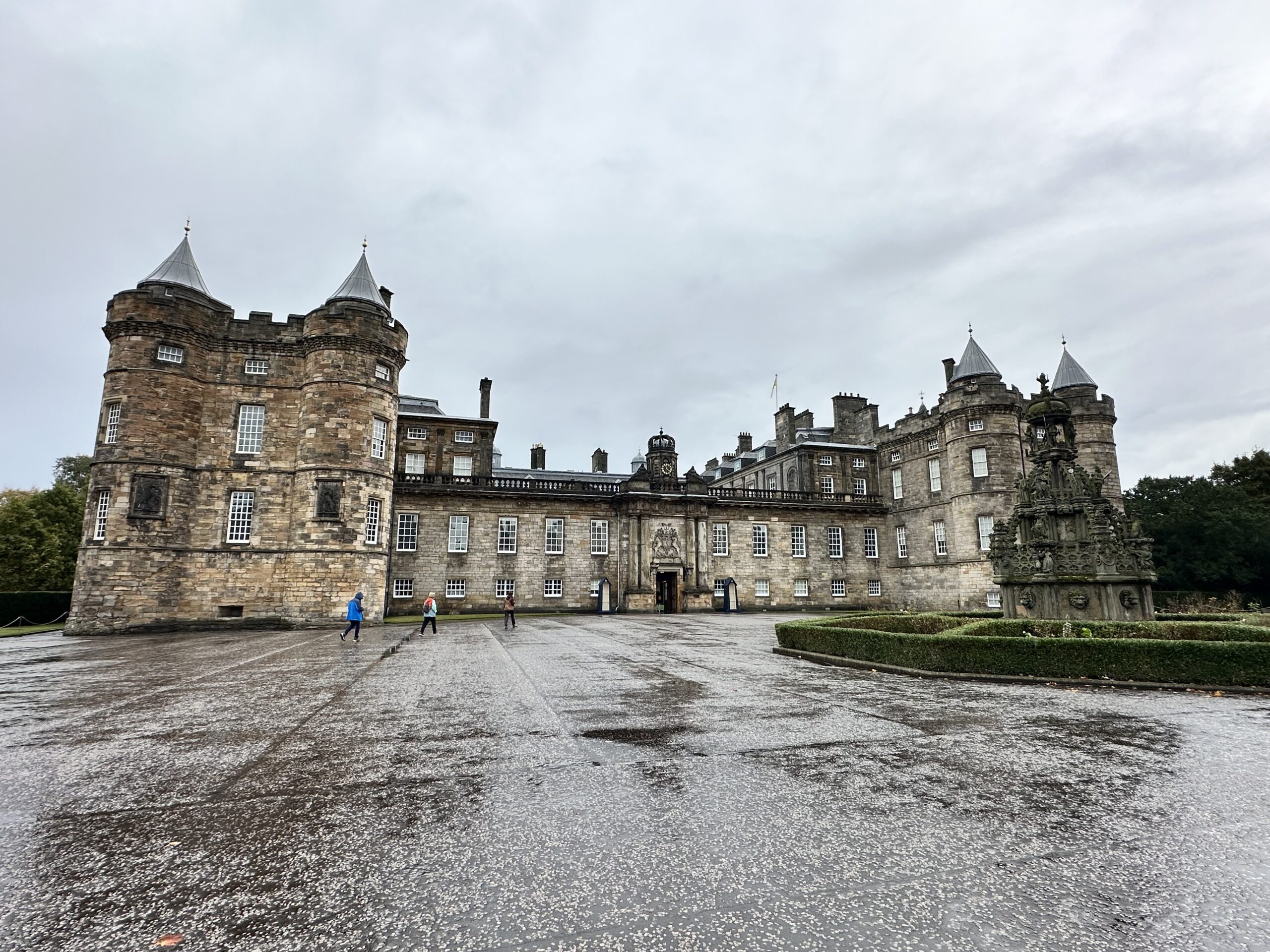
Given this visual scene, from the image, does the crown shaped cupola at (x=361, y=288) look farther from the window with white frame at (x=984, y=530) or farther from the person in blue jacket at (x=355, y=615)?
the window with white frame at (x=984, y=530)

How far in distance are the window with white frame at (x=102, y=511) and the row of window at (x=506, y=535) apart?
1297 centimetres

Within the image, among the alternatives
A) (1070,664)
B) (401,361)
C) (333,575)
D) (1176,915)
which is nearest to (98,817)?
(1176,915)

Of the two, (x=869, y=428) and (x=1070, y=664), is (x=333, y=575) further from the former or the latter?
(x=869, y=428)

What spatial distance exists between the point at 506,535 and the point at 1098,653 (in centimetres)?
3080

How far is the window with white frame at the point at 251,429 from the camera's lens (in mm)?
29562

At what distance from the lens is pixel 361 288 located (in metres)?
30.9

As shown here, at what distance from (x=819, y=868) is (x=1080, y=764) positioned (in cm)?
430

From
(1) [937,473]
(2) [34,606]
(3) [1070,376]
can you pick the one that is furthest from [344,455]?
(3) [1070,376]

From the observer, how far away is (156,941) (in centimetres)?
331

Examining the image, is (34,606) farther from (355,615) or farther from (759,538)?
(759,538)

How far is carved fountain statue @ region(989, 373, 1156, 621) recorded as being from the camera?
16.2 m

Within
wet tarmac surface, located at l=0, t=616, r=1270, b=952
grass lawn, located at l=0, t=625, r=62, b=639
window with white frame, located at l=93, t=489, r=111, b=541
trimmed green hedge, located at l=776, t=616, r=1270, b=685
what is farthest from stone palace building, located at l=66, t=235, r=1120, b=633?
wet tarmac surface, located at l=0, t=616, r=1270, b=952

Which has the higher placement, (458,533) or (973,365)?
(973,365)

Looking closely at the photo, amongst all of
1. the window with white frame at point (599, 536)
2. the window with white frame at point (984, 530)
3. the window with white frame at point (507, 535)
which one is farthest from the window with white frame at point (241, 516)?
the window with white frame at point (984, 530)
